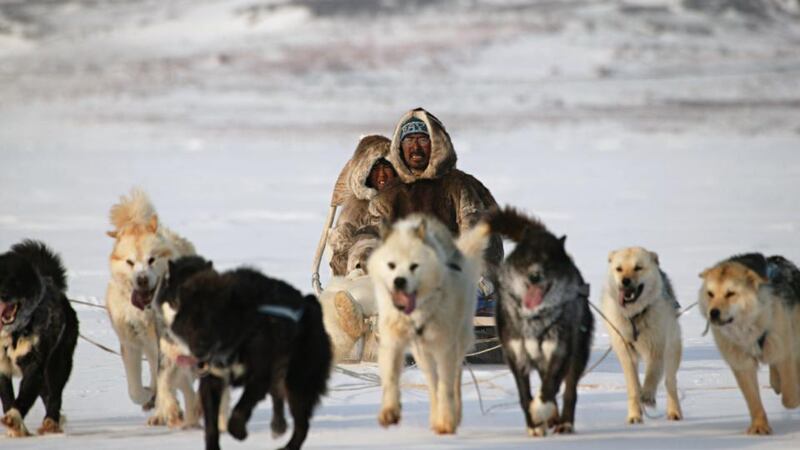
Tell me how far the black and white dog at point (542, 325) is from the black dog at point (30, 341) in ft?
6.50

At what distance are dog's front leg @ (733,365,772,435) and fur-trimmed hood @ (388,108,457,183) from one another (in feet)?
9.14

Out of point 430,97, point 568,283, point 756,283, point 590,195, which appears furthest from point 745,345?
point 430,97

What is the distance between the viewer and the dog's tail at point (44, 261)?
21.8 ft

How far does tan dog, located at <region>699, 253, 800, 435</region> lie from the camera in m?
6.23

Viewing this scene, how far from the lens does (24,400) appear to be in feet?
20.7

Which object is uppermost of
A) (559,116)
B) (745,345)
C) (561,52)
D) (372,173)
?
(561,52)

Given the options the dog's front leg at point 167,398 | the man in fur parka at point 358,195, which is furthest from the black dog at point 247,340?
the man in fur parka at point 358,195

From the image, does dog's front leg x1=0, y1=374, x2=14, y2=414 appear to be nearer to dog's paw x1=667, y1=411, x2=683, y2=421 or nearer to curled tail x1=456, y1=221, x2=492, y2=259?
curled tail x1=456, y1=221, x2=492, y2=259

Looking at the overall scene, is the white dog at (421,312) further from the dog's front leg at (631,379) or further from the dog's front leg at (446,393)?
the dog's front leg at (631,379)

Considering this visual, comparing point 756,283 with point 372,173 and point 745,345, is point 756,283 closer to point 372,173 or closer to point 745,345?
point 745,345

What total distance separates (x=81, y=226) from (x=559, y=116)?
71.6 ft

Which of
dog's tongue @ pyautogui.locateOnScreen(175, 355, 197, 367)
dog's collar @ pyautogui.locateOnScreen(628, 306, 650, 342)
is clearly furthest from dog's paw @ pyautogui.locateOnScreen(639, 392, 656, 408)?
dog's tongue @ pyautogui.locateOnScreen(175, 355, 197, 367)

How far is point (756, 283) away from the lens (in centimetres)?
626

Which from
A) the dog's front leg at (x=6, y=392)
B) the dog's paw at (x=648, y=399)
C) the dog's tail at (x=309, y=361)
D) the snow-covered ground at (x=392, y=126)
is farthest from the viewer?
the snow-covered ground at (x=392, y=126)
